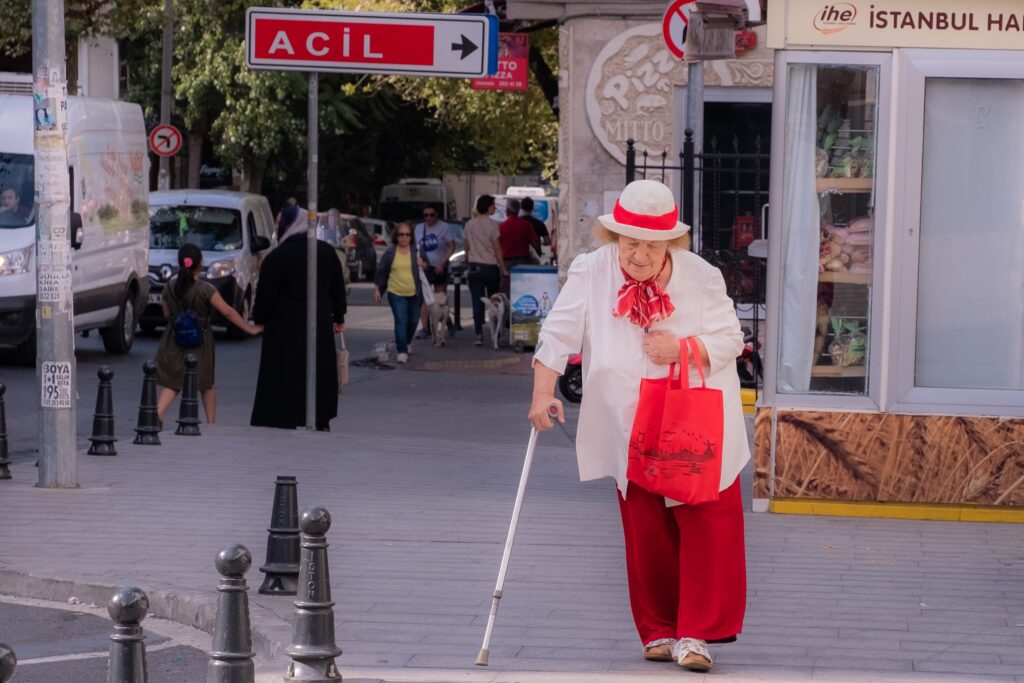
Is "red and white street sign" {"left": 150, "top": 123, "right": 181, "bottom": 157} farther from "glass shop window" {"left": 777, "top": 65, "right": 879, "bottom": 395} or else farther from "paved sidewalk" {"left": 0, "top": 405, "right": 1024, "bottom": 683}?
"glass shop window" {"left": 777, "top": 65, "right": 879, "bottom": 395}

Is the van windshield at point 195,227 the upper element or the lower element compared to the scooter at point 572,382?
upper

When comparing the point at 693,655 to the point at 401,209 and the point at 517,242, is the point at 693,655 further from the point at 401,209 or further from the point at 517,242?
the point at 401,209

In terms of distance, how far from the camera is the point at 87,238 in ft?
62.2

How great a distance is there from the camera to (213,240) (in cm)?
2367

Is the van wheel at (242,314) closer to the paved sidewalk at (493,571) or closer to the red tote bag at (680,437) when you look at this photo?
the paved sidewalk at (493,571)

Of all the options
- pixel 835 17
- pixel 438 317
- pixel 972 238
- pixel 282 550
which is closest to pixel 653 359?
pixel 282 550

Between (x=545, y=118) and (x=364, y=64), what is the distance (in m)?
26.8

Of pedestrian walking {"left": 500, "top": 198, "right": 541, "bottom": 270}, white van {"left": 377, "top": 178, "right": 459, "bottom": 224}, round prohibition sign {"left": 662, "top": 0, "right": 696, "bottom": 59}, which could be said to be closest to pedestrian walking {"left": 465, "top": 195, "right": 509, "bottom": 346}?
pedestrian walking {"left": 500, "top": 198, "right": 541, "bottom": 270}

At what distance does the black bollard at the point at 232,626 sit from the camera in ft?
17.5

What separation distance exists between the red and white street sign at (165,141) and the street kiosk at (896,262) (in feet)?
82.5

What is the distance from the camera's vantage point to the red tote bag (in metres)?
6.04

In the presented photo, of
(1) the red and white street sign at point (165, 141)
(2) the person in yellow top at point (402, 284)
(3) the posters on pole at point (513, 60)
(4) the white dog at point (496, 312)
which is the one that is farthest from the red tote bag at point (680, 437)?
(1) the red and white street sign at point (165, 141)

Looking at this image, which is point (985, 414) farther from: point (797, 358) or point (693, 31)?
point (693, 31)

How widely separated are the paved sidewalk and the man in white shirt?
12.2 meters
